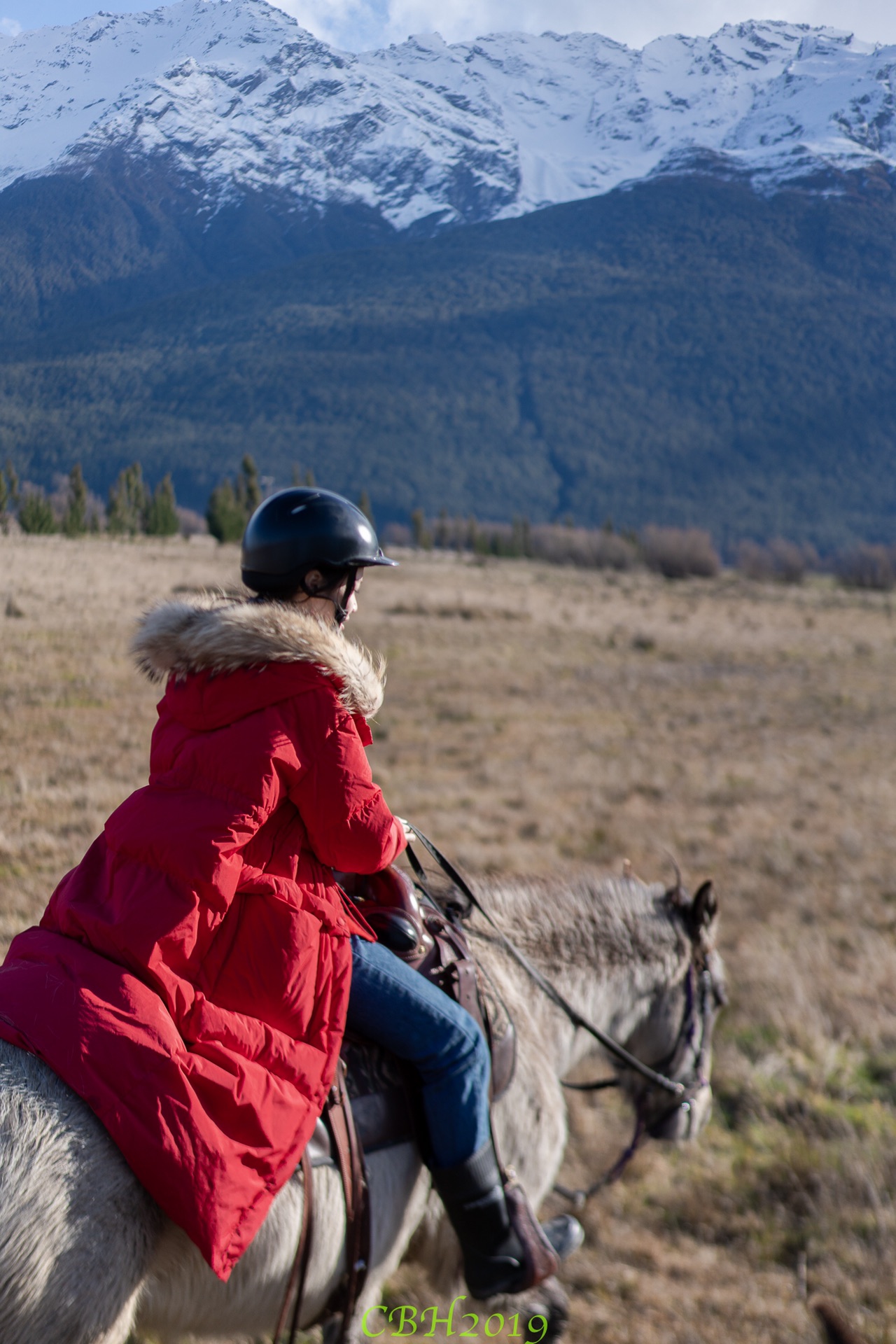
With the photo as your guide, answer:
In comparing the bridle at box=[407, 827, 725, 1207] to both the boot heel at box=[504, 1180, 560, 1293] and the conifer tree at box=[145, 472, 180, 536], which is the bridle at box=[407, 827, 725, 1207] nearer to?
the boot heel at box=[504, 1180, 560, 1293]

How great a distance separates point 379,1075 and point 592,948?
1.12m

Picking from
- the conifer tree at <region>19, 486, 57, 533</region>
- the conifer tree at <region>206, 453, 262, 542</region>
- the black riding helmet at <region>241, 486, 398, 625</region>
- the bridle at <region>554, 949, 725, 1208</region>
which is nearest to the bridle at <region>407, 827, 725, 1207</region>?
the bridle at <region>554, 949, 725, 1208</region>

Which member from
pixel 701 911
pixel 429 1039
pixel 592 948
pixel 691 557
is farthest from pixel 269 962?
pixel 691 557

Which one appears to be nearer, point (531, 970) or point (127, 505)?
point (531, 970)

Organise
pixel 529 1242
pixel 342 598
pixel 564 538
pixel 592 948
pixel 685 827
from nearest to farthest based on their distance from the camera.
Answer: pixel 529 1242
pixel 342 598
pixel 592 948
pixel 685 827
pixel 564 538

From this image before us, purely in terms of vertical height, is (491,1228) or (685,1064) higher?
(491,1228)

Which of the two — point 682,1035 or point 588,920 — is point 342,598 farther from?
point 682,1035

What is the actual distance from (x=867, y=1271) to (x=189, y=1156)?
9.49ft

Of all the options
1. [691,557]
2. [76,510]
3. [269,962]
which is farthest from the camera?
[76,510]

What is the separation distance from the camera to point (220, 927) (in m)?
2.24

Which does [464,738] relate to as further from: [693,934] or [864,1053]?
[693,934]

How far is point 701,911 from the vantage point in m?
3.72

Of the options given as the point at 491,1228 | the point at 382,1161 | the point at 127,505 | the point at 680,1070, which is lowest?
the point at 127,505

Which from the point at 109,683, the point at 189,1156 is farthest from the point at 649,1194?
the point at 109,683
